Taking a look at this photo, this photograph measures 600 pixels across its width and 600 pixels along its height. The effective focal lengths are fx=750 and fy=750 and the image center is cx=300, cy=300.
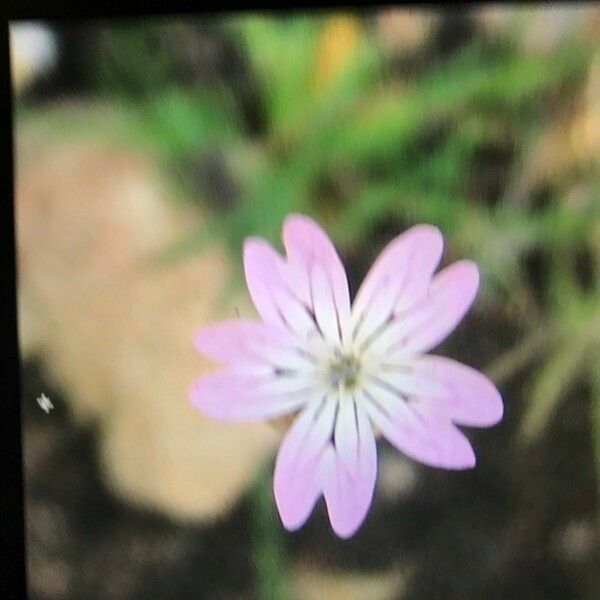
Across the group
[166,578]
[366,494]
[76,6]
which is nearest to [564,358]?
[366,494]

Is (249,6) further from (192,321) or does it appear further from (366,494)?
(366,494)

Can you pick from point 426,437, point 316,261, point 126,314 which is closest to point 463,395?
point 426,437

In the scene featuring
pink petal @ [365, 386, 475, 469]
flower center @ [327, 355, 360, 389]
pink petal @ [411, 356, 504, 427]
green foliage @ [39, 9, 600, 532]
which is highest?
green foliage @ [39, 9, 600, 532]

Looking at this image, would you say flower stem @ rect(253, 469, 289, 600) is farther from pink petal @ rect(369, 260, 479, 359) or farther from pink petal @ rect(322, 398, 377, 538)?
pink petal @ rect(369, 260, 479, 359)

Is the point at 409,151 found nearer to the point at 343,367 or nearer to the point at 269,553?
the point at 343,367

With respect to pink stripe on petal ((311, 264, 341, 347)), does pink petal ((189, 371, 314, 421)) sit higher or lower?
lower

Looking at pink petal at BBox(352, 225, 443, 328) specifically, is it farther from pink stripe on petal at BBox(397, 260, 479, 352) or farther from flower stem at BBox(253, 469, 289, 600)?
flower stem at BBox(253, 469, 289, 600)

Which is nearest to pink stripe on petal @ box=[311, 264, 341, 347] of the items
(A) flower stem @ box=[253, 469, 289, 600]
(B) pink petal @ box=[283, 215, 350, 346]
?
(B) pink petal @ box=[283, 215, 350, 346]
